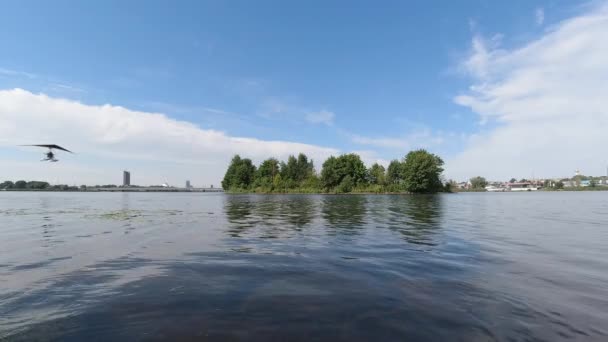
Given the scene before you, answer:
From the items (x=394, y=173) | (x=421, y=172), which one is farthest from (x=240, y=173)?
(x=421, y=172)

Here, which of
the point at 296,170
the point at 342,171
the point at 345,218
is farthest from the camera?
the point at 296,170

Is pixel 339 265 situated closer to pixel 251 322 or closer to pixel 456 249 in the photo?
pixel 251 322

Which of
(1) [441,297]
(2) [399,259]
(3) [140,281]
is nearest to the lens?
(1) [441,297]

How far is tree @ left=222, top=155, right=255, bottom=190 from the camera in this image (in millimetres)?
176375

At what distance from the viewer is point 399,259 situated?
1188cm

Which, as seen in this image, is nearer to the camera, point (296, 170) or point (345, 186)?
point (345, 186)

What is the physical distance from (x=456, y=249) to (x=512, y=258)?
2.25 metres

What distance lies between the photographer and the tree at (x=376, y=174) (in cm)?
14055

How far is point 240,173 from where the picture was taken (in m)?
176

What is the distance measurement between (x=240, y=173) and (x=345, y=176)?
69.2 meters

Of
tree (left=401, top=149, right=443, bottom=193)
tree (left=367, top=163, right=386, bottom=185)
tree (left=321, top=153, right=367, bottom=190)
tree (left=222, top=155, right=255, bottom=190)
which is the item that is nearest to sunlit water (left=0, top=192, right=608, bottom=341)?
tree (left=401, top=149, right=443, bottom=193)

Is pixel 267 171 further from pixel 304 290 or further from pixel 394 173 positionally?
pixel 304 290

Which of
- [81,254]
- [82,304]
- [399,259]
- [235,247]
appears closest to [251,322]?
[82,304]

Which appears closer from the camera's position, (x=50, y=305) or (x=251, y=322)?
(x=251, y=322)
